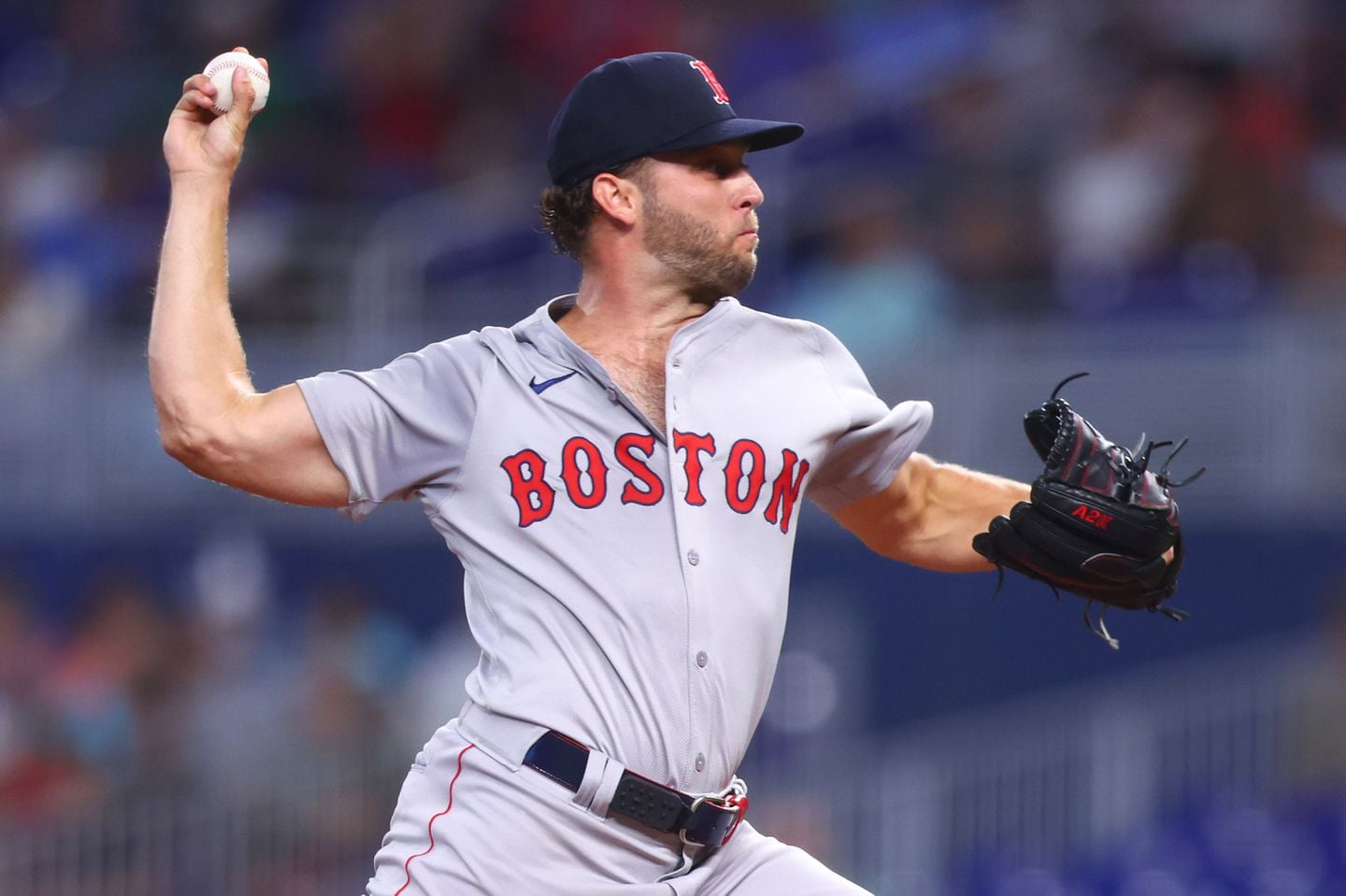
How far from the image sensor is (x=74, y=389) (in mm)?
10414

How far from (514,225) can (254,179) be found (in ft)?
5.29

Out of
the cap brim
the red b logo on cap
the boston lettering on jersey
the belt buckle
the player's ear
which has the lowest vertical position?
the belt buckle

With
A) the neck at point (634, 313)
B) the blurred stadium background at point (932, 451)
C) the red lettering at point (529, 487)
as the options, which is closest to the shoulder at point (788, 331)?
the neck at point (634, 313)

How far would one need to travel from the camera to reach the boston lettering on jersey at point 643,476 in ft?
12.4

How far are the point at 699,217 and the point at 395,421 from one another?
2.46 feet

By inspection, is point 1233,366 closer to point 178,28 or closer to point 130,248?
point 130,248

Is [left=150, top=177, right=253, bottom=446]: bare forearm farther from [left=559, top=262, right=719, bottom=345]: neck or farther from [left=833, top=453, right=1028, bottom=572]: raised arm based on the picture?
[left=833, top=453, right=1028, bottom=572]: raised arm

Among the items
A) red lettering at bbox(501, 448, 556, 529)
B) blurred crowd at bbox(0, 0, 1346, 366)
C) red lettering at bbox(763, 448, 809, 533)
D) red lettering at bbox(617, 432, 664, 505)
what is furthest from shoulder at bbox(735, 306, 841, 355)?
blurred crowd at bbox(0, 0, 1346, 366)

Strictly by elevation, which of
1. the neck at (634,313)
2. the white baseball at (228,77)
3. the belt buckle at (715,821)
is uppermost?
the white baseball at (228,77)

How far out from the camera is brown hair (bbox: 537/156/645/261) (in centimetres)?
409

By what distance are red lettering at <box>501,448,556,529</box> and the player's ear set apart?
579 millimetres

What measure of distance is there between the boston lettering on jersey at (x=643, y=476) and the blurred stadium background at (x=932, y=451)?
4.83 meters

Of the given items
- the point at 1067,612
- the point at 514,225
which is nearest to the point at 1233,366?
the point at 1067,612

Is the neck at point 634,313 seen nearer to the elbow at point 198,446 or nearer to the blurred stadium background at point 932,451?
the elbow at point 198,446
